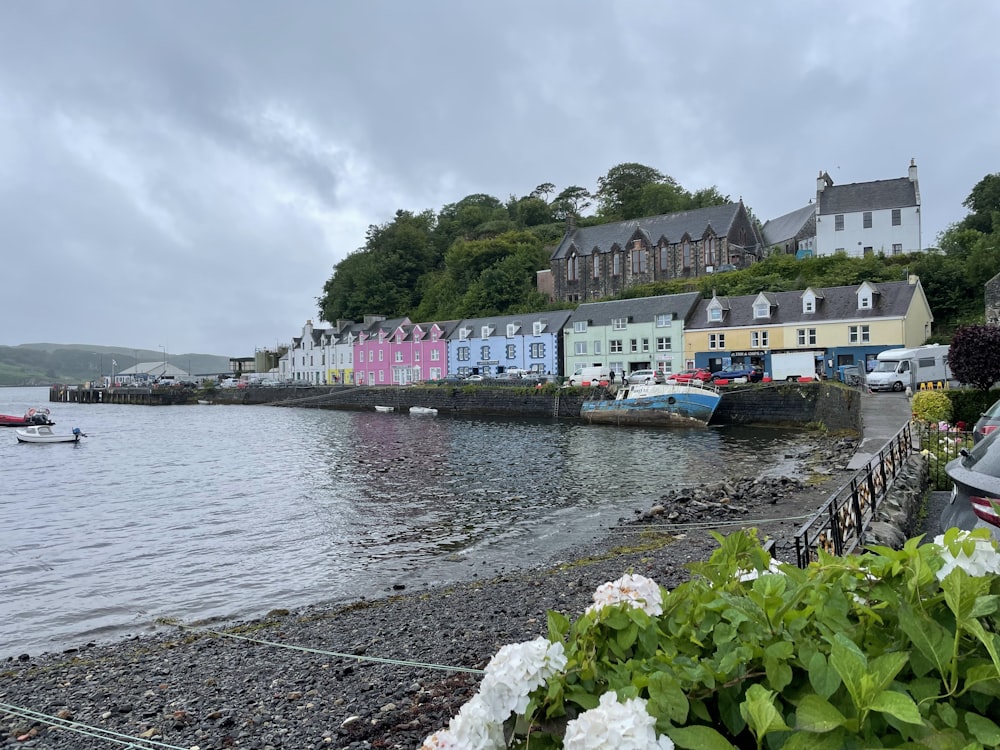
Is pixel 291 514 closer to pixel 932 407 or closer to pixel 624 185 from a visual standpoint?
pixel 932 407

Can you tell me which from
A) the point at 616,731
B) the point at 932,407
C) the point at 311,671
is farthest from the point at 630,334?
the point at 616,731

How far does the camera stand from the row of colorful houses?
49844 mm

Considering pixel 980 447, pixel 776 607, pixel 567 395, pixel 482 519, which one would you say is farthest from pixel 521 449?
pixel 776 607

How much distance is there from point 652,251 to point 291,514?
222ft

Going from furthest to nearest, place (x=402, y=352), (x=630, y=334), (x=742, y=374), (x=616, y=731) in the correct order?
(x=402, y=352) < (x=630, y=334) < (x=742, y=374) < (x=616, y=731)

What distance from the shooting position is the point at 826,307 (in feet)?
170

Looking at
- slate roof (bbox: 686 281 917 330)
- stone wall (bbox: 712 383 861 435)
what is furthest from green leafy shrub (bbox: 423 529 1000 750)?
slate roof (bbox: 686 281 917 330)

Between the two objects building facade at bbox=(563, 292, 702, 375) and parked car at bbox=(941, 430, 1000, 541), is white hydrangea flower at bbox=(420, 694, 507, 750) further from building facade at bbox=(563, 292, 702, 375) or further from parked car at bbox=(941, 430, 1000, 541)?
building facade at bbox=(563, 292, 702, 375)

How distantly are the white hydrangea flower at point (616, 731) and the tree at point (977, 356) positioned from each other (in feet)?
95.3

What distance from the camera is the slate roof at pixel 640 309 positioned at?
197 feet

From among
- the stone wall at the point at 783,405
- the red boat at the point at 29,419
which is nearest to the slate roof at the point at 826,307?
the stone wall at the point at 783,405

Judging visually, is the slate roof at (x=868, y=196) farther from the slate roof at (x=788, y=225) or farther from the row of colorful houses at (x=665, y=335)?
the row of colorful houses at (x=665, y=335)

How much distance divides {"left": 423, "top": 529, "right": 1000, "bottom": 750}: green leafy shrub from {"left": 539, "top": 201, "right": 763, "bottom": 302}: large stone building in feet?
246

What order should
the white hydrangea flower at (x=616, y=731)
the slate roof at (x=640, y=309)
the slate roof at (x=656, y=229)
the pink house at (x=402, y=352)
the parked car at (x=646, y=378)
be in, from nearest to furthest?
the white hydrangea flower at (x=616, y=731), the parked car at (x=646, y=378), the slate roof at (x=640, y=309), the slate roof at (x=656, y=229), the pink house at (x=402, y=352)
